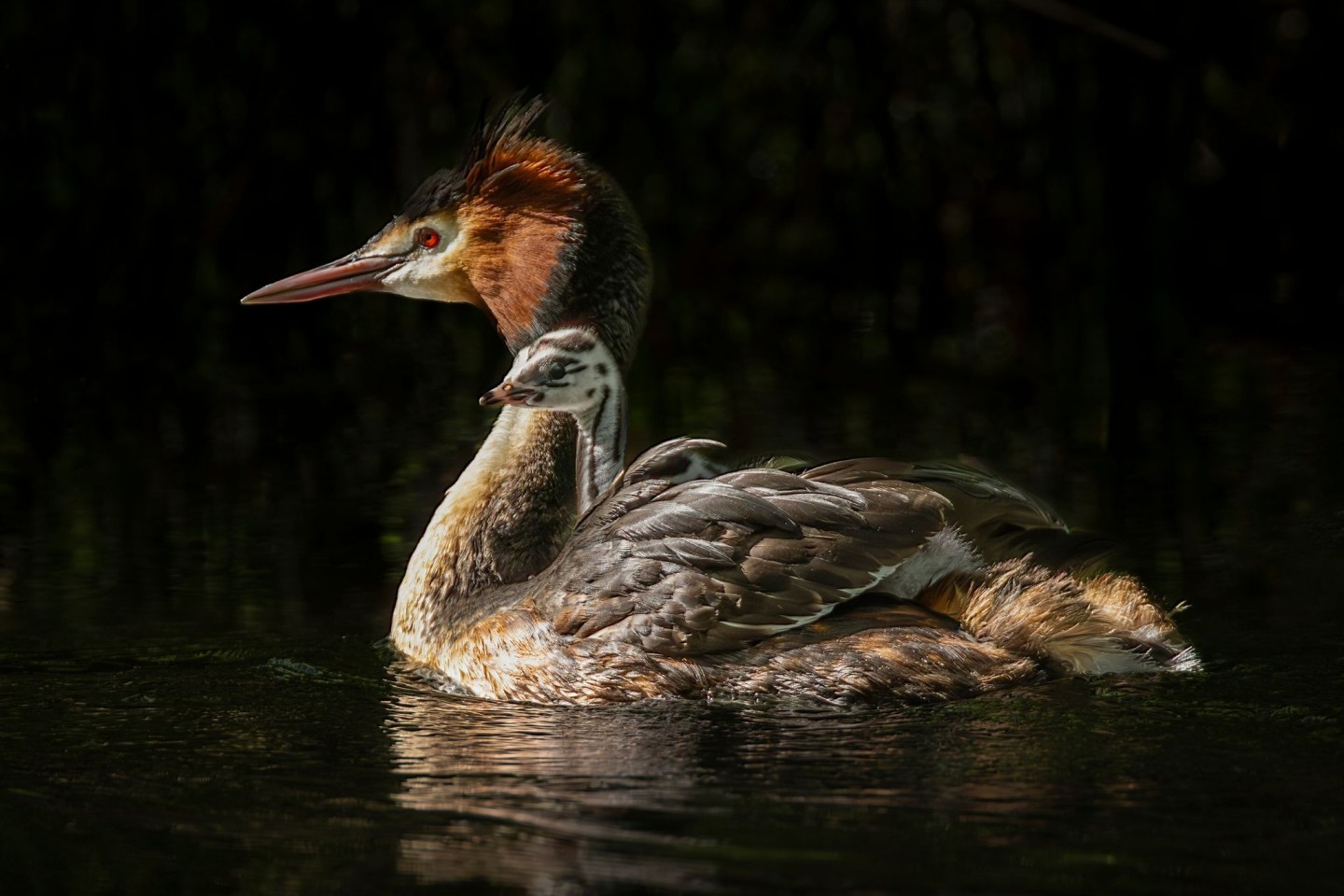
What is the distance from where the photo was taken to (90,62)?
1217 cm

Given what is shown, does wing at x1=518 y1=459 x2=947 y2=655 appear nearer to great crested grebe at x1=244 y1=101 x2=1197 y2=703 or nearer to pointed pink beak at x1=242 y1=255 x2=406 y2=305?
great crested grebe at x1=244 y1=101 x2=1197 y2=703

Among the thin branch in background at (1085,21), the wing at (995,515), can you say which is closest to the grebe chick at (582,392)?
the wing at (995,515)

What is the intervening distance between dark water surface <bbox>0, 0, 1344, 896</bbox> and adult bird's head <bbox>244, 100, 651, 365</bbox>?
1029 mm

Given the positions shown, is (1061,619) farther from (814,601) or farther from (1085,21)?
(1085,21)

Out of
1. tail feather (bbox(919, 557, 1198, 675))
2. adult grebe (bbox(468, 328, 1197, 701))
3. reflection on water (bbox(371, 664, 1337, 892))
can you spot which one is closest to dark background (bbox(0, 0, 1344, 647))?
tail feather (bbox(919, 557, 1198, 675))

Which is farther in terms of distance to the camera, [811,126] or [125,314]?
[811,126]

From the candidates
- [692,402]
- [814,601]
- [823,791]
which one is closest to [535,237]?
[814,601]

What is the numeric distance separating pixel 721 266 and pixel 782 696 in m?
8.85

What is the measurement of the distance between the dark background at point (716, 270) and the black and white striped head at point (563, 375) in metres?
0.89

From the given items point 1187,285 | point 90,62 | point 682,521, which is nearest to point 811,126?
point 1187,285

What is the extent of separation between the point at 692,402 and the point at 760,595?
13.5 ft

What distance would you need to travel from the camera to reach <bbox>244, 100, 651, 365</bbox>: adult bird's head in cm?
661

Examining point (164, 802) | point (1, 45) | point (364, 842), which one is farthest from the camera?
point (1, 45)

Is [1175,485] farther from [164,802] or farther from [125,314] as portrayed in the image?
[125,314]
